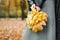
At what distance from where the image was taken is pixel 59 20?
1.19 m

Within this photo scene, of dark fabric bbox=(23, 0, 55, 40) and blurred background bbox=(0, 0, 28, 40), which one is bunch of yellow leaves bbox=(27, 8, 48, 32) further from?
blurred background bbox=(0, 0, 28, 40)

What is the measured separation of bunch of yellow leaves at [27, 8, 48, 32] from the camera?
1116 mm

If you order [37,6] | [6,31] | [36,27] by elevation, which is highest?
[37,6]

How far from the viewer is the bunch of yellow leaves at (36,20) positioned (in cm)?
112

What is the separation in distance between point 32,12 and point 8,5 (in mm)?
727

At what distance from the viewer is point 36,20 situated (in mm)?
1117

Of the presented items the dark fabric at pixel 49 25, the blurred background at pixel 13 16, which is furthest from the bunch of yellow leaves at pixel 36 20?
the blurred background at pixel 13 16

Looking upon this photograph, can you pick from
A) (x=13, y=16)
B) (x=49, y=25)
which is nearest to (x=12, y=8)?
(x=13, y=16)

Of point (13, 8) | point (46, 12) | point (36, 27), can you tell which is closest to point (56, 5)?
point (46, 12)

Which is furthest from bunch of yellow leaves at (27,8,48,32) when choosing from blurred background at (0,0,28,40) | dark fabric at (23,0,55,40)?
blurred background at (0,0,28,40)

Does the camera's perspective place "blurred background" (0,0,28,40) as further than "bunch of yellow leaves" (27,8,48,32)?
Yes

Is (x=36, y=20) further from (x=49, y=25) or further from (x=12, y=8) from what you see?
(x=12, y=8)

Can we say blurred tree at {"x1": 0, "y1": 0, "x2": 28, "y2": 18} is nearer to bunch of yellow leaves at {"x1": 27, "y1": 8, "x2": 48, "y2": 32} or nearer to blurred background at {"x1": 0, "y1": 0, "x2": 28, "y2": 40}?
blurred background at {"x1": 0, "y1": 0, "x2": 28, "y2": 40}

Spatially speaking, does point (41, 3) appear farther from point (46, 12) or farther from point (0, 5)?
point (0, 5)
